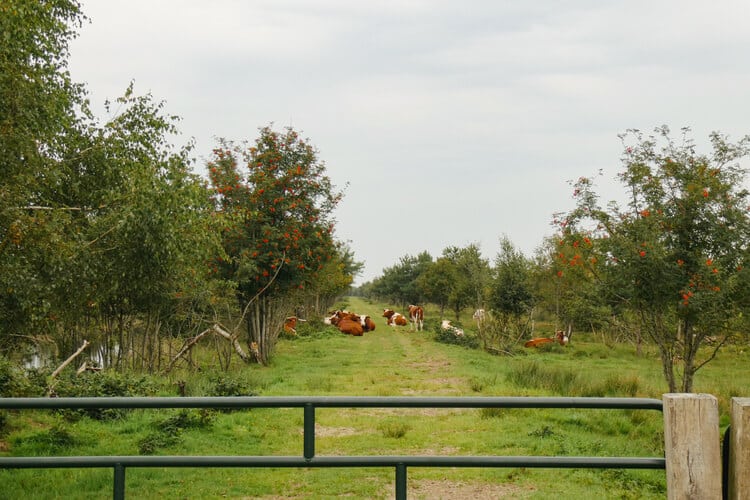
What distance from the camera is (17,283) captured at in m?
9.16

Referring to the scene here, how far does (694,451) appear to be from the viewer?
3.77 m

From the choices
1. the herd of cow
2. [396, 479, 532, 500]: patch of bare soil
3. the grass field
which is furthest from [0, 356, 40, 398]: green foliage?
the herd of cow

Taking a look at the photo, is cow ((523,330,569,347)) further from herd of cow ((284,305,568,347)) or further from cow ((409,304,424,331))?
cow ((409,304,424,331))

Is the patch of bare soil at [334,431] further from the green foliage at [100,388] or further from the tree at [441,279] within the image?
the tree at [441,279]

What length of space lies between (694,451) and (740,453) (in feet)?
0.83

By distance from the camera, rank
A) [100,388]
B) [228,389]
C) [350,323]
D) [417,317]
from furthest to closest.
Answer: [417,317], [350,323], [228,389], [100,388]

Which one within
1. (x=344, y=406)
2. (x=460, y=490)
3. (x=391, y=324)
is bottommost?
(x=460, y=490)

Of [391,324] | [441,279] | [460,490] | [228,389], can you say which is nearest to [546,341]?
[441,279]

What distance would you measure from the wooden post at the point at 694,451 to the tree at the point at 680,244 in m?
9.78

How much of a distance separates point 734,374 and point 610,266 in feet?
36.3

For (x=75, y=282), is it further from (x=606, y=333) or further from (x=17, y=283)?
(x=606, y=333)

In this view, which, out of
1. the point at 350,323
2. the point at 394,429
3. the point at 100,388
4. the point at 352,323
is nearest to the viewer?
the point at 394,429

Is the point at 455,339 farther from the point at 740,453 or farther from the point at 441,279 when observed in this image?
the point at 740,453

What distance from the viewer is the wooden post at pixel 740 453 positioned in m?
3.75
